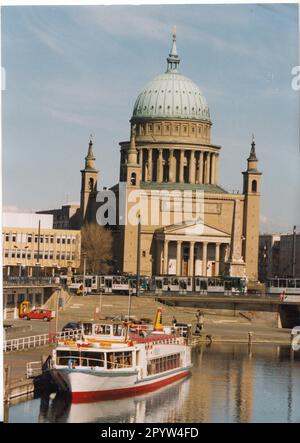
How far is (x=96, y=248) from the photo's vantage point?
5167 inches

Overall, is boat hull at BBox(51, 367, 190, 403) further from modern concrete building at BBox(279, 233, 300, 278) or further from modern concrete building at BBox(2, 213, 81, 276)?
modern concrete building at BBox(279, 233, 300, 278)

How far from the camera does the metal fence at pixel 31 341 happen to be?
60191 mm

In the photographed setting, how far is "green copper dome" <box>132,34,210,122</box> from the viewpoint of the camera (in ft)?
490

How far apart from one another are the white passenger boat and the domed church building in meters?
66.2

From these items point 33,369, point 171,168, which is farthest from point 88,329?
point 171,168

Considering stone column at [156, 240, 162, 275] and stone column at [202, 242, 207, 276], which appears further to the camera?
stone column at [156, 240, 162, 275]

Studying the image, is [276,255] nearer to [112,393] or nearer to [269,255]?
[269,255]

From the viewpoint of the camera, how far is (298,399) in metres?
56.0

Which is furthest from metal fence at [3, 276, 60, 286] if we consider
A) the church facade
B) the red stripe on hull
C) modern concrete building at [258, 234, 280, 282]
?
modern concrete building at [258, 234, 280, 282]

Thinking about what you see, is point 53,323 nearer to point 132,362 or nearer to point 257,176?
point 132,362

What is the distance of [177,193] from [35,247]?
1919 centimetres

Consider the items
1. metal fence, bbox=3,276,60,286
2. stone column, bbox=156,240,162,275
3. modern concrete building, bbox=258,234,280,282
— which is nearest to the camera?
metal fence, bbox=3,276,60,286
